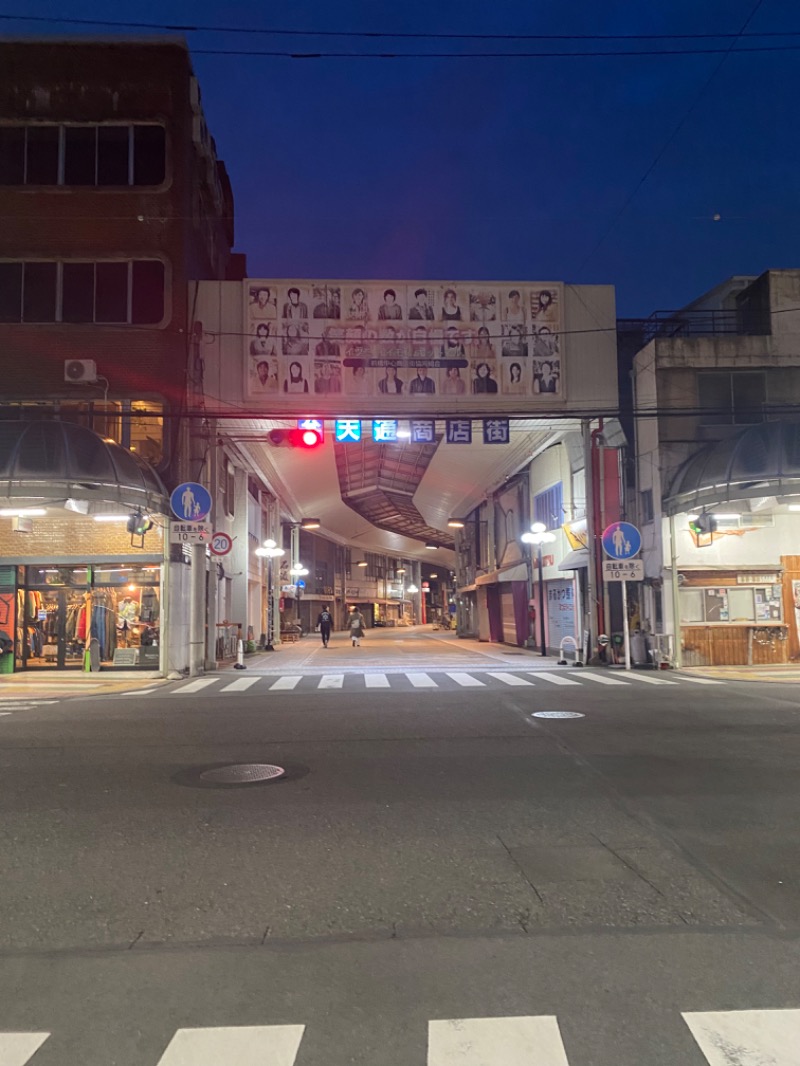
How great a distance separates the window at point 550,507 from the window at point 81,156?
16.0m

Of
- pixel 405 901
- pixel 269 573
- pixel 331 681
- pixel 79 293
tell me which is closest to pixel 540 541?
pixel 331 681

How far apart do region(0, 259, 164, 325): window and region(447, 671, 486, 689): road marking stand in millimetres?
12823

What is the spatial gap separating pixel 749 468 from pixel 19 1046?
19.1 metres

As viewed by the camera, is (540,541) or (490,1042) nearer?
(490,1042)

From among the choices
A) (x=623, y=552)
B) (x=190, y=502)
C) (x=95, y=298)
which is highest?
(x=95, y=298)

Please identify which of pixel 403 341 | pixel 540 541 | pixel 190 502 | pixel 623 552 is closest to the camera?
pixel 190 502

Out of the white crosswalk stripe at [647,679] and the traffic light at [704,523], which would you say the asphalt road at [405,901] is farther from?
the traffic light at [704,523]

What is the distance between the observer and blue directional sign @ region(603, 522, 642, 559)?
20453mm

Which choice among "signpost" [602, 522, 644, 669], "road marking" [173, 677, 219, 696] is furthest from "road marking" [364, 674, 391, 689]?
"signpost" [602, 522, 644, 669]

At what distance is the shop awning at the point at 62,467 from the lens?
17.5m

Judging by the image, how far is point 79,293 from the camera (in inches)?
873

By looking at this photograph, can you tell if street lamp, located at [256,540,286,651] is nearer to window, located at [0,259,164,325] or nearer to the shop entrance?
the shop entrance

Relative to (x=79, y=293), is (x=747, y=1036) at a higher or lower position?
lower

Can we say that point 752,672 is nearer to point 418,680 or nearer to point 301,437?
point 418,680
